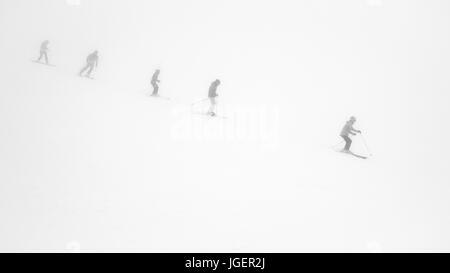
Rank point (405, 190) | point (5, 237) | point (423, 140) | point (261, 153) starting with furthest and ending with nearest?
point (423, 140), point (261, 153), point (405, 190), point (5, 237)

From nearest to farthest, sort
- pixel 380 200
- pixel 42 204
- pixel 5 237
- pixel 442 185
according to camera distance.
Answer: pixel 5 237, pixel 42 204, pixel 380 200, pixel 442 185

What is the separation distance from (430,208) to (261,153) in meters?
5.15

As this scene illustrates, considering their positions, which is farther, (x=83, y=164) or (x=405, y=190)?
(x=405, y=190)

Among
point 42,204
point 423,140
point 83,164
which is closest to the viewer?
point 42,204

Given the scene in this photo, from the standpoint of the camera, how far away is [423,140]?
37.9 metres

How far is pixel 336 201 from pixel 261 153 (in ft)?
11.5

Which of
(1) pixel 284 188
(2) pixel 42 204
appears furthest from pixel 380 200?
(2) pixel 42 204
